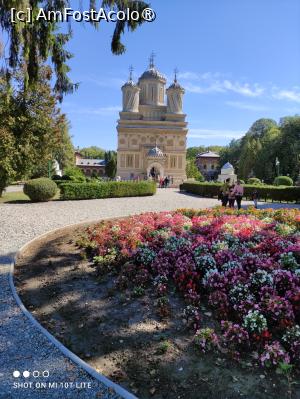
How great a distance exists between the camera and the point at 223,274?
217 inches

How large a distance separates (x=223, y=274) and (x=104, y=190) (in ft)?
60.9

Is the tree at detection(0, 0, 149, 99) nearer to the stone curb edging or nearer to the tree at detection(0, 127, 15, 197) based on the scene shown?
the stone curb edging

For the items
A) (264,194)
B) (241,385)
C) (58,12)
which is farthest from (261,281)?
(264,194)

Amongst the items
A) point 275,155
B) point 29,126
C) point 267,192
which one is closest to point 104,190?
point 29,126

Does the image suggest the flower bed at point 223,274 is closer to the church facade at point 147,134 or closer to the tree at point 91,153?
the church facade at point 147,134

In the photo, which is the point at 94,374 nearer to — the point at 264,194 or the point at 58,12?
the point at 58,12

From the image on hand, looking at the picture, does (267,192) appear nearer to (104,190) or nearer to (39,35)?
(104,190)

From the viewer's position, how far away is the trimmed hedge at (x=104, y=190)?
840 inches

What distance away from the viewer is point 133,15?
22.0 ft

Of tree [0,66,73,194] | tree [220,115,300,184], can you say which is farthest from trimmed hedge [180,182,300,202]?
tree [220,115,300,184]

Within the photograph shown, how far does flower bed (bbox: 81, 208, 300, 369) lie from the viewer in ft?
13.7

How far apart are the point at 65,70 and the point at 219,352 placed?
802cm

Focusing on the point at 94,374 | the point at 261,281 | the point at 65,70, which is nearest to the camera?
the point at 94,374

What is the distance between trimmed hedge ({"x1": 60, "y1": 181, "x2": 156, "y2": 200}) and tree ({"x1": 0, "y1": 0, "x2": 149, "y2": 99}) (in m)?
13.0
